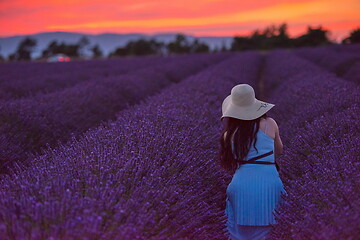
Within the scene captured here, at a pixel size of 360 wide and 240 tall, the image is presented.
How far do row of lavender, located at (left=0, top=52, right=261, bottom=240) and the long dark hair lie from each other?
21 centimetres

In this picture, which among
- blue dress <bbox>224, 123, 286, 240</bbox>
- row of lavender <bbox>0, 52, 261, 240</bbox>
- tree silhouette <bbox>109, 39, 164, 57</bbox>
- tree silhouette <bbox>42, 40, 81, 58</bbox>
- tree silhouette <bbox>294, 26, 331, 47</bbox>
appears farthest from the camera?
tree silhouette <bbox>42, 40, 81, 58</bbox>

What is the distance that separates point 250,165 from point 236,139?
0.21 m

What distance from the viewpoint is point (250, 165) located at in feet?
9.16

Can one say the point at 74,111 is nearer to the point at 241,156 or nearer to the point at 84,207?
the point at 241,156

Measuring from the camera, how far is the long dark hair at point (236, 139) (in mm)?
2752

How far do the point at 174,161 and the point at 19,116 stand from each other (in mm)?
2831

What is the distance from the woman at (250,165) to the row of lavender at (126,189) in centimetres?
18

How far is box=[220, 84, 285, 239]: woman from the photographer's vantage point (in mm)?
2736

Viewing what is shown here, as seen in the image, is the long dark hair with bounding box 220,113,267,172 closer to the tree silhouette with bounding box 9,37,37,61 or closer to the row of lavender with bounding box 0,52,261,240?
the row of lavender with bounding box 0,52,261,240

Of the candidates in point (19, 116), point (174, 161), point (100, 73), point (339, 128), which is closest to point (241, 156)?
point (174, 161)

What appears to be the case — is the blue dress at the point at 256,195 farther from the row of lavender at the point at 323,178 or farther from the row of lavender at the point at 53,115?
the row of lavender at the point at 53,115

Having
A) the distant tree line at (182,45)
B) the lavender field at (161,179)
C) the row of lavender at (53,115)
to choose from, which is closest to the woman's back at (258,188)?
the lavender field at (161,179)

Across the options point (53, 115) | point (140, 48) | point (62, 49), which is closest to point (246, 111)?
point (53, 115)

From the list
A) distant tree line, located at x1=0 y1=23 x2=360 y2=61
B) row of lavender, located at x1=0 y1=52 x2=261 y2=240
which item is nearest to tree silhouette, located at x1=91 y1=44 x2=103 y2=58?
distant tree line, located at x1=0 y1=23 x2=360 y2=61
